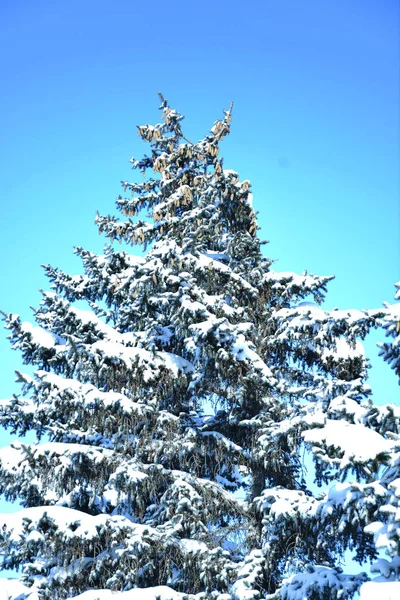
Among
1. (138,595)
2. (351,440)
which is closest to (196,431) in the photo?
(138,595)

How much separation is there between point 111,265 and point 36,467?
499cm

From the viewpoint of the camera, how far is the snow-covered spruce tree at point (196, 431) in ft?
26.2

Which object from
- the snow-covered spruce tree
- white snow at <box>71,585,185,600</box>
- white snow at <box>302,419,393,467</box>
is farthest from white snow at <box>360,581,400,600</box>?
white snow at <box>71,585,185,600</box>

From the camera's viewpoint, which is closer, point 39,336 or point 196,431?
point 196,431

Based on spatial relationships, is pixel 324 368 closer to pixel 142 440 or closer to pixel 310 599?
pixel 142 440

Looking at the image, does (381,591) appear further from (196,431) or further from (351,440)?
(196,431)

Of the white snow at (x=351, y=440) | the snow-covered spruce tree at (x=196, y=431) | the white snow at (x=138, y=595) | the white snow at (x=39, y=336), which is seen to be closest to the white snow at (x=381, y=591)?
the snow-covered spruce tree at (x=196, y=431)

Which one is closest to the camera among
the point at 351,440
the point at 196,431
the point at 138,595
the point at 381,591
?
the point at 381,591

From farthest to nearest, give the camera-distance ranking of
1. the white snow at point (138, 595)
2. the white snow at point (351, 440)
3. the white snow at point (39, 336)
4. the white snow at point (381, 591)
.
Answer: the white snow at point (39, 336) < the white snow at point (138, 595) < the white snow at point (351, 440) < the white snow at point (381, 591)

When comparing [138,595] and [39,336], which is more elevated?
[39,336]

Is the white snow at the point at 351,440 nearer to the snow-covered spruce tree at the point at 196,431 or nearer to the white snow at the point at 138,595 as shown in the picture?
the snow-covered spruce tree at the point at 196,431

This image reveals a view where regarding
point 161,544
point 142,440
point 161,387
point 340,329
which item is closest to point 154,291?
point 161,387

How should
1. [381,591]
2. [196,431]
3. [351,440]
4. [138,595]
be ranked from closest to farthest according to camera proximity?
[381,591] < [351,440] < [138,595] < [196,431]

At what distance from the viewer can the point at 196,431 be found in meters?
10.7
